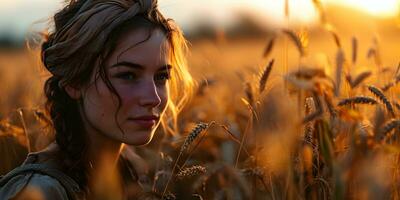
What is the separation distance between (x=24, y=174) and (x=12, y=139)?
4.39 ft

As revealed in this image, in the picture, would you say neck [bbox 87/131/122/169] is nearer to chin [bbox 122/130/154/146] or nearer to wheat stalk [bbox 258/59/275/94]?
chin [bbox 122/130/154/146]

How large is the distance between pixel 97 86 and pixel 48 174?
15.3 inches

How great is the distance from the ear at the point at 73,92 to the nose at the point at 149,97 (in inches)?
12.2

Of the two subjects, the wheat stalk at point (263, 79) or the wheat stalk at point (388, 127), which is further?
the wheat stalk at point (263, 79)

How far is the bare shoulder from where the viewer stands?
223 centimetres

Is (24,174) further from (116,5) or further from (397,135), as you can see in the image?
(397,135)

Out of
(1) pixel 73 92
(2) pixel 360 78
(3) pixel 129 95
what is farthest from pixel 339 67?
(1) pixel 73 92

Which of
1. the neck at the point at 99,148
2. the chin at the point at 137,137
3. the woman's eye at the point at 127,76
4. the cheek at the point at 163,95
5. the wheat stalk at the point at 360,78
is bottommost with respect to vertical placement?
the neck at the point at 99,148

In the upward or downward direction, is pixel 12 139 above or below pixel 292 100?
below

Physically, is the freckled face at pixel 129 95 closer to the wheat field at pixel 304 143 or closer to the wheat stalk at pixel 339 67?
the wheat field at pixel 304 143

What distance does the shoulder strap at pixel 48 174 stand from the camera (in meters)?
2.34

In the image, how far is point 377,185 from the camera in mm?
1210

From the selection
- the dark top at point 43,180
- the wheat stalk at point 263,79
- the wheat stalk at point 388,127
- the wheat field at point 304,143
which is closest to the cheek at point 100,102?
the dark top at point 43,180

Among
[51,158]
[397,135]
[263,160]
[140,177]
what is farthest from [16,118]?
[397,135]
